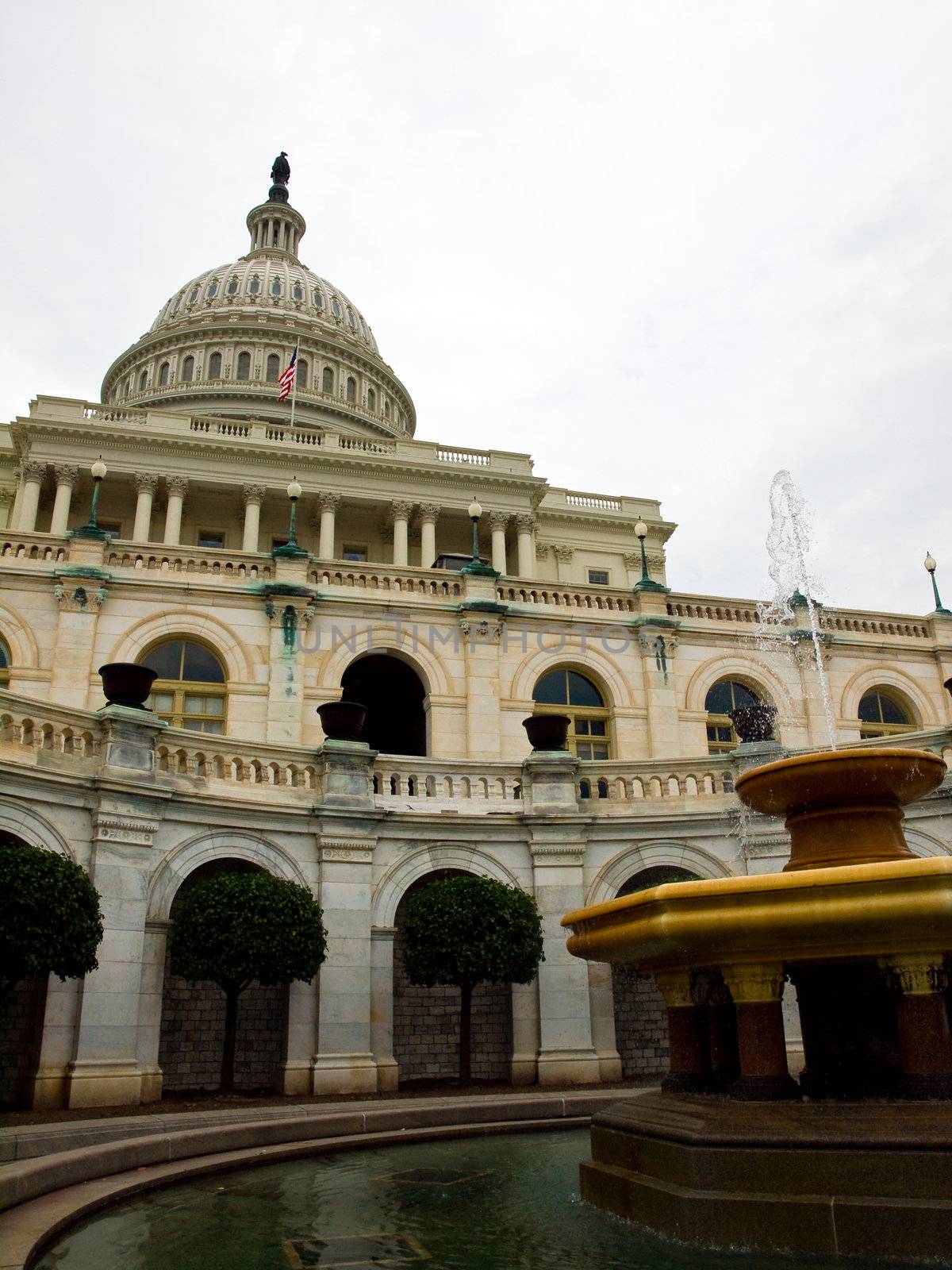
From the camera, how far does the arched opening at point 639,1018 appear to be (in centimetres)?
2280

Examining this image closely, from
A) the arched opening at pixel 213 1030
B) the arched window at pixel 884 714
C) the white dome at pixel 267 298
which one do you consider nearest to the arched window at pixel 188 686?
the arched opening at pixel 213 1030

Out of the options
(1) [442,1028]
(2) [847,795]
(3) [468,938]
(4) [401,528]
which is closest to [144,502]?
(4) [401,528]

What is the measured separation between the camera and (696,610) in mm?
34781

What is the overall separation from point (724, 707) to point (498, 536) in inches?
1427

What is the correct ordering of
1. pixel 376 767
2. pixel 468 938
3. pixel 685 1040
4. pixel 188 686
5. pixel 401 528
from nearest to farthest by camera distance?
pixel 685 1040 < pixel 468 938 < pixel 376 767 < pixel 188 686 < pixel 401 528

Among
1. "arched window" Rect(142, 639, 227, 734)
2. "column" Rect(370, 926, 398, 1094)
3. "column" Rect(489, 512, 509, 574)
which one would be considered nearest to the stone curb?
"column" Rect(370, 926, 398, 1094)

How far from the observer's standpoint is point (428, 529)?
68.1 meters

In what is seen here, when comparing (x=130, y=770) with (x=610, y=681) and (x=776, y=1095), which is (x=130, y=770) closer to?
(x=776, y=1095)

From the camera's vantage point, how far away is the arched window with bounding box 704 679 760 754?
109 ft

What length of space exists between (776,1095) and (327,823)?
12.7 m

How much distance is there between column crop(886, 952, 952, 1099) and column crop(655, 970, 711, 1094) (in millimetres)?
2084

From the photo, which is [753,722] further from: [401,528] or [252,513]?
[252,513]

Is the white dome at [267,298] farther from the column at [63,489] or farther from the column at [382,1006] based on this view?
the column at [382,1006]

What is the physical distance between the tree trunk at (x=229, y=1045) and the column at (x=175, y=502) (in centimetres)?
4852
